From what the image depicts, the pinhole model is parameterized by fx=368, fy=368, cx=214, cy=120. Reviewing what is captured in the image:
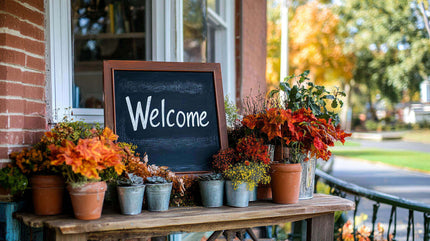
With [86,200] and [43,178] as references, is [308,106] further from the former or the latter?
[43,178]

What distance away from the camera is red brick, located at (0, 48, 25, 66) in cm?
158

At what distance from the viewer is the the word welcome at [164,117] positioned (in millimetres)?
1854

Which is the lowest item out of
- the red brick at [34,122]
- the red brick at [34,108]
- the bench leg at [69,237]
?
the bench leg at [69,237]

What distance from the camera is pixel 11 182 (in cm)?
153

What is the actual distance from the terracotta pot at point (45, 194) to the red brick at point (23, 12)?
0.73m

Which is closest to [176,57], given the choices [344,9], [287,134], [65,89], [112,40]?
[65,89]

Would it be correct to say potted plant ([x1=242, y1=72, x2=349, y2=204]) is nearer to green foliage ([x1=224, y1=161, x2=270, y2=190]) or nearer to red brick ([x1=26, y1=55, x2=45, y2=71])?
green foliage ([x1=224, y1=161, x2=270, y2=190])

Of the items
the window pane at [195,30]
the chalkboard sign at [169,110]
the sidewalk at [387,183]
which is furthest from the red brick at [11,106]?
the sidewalk at [387,183]

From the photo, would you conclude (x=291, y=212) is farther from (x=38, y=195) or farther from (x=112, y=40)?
(x=112, y=40)

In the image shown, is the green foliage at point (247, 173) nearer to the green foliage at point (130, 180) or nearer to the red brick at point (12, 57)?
the green foliage at point (130, 180)

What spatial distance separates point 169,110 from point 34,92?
65cm

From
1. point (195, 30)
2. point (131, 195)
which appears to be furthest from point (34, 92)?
point (195, 30)

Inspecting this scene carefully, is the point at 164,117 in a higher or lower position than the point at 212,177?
higher

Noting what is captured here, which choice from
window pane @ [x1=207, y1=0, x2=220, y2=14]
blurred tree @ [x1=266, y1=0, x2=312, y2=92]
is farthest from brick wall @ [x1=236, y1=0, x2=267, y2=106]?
blurred tree @ [x1=266, y1=0, x2=312, y2=92]
